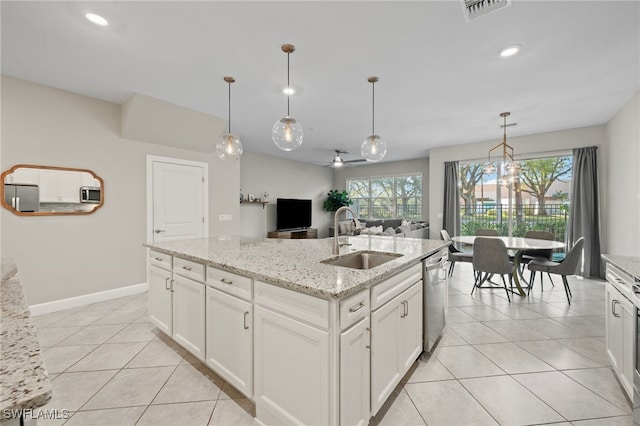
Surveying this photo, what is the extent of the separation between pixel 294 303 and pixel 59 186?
3.73 meters

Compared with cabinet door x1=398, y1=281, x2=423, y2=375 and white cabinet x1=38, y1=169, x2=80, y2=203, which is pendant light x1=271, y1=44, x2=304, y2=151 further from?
white cabinet x1=38, y1=169, x2=80, y2=203

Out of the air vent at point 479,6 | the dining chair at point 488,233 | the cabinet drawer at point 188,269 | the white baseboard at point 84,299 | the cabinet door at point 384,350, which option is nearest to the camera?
the cabinet door at point 384,350

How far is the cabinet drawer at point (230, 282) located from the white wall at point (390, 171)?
6957 millimetres

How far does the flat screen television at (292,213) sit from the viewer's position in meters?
7.33

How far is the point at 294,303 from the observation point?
1.39 meters

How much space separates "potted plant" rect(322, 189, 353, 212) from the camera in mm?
8828

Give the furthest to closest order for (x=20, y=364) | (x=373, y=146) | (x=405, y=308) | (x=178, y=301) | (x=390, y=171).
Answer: (x=390, y=171)
(x=373, y=146)
(x=178, y=301)
(x=405, y=308)
(x=20, y=364)

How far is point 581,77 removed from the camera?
301cm

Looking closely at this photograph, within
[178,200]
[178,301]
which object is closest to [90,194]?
[178,200]

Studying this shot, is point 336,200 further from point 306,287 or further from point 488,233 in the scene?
point 306,287

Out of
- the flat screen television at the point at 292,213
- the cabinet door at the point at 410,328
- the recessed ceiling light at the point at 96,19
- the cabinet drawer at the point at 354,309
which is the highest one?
→ the recessed ceiling light at the point at 96,19

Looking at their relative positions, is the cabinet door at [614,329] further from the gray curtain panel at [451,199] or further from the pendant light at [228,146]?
the gray curtain panel at [451,199]

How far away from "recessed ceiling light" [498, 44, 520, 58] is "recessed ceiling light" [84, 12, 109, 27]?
336cm

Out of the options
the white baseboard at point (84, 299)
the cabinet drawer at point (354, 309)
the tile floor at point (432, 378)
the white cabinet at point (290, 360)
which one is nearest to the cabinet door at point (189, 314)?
the tile floor at point (432, 378)
